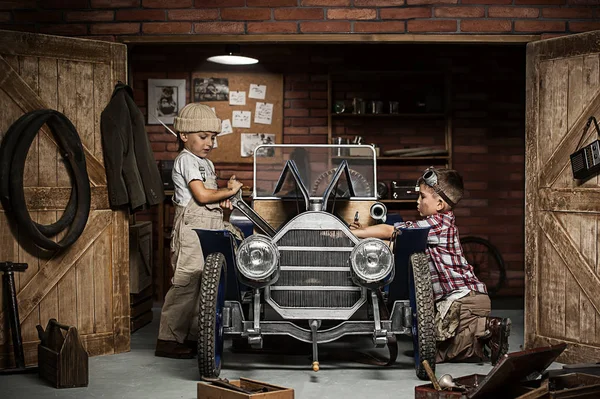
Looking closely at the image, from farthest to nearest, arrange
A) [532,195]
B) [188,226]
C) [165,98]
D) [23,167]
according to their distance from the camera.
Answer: [165,98] < [532,195] < [188,226] < [23,167]

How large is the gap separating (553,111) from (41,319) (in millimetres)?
3589

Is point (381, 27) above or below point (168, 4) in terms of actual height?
below

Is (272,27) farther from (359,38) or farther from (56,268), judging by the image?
(56,268)

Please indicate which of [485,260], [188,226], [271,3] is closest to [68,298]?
[188,226]

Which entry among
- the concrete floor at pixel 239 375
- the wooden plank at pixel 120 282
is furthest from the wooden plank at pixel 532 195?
the wooden plank at pixel 120 282

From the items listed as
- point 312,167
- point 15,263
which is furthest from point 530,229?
point 15,263

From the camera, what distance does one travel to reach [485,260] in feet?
27.7

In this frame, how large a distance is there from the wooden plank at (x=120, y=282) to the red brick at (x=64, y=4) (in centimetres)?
149

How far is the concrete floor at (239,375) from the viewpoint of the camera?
14.0 ft

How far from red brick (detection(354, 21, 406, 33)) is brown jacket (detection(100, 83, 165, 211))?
64.7 inches

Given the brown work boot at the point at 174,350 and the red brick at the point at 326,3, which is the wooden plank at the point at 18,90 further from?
the red brick at the point at 326,3

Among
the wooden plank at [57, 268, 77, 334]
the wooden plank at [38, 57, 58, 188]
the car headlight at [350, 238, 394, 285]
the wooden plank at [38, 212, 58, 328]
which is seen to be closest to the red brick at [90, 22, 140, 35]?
the wooden plank at [38, 57, 58, 188]

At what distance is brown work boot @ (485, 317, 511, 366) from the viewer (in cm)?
484

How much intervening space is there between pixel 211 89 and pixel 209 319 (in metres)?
4.40
